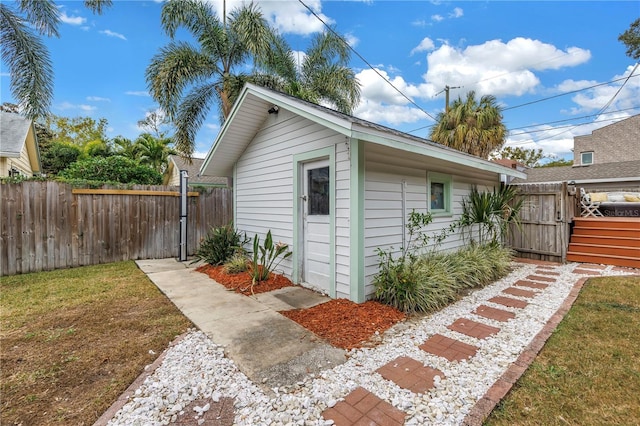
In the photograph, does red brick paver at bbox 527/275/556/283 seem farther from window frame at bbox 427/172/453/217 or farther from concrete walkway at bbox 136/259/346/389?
concrete walkway at bbox 136/259/346/389

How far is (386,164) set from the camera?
4641mm

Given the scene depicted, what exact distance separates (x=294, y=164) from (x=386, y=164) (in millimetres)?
1704

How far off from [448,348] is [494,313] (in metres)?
1.48

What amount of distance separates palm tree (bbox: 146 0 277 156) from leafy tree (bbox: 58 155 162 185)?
428cm

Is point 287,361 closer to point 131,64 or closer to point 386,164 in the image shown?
point 386,164

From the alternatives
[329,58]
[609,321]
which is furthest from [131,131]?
[609,321]

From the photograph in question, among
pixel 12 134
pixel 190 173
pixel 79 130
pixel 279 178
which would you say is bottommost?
pixel 279 178

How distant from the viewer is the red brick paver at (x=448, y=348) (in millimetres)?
2867

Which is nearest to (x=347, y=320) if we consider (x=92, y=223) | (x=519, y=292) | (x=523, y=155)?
(x=519, y=292)

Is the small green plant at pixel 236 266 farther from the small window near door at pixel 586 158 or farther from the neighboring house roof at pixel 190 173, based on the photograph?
the small window near door at pixel 586 158

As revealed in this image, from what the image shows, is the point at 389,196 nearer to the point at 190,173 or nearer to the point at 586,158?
the point at 190,173

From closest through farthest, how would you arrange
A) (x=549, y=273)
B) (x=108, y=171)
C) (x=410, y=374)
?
(x=410, y=374) < (x=549, y=273) < (x=108, y=171)

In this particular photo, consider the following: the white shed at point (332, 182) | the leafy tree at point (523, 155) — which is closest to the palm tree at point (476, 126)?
the white shed at point (332, 182)

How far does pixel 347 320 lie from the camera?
3.66 m
